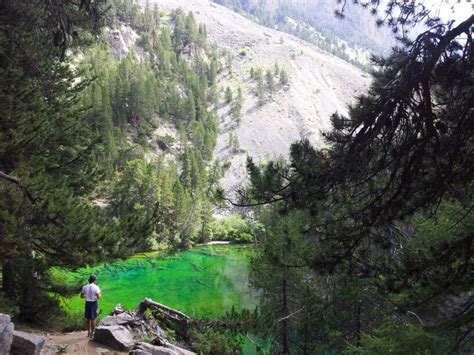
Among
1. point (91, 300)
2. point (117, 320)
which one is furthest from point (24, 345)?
point (117, 320)

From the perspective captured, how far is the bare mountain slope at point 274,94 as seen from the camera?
297 feet

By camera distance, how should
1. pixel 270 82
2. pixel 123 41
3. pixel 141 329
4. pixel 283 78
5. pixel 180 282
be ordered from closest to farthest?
pixel 141 329
pixel 180 282
pixel 123 41
pixel 270 82
pixel 283 78

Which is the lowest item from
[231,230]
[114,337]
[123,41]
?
[231,230]

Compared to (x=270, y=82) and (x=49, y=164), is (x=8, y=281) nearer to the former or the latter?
(x=49, y=164)

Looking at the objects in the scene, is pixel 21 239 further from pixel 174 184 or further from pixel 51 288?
pixel 174 184

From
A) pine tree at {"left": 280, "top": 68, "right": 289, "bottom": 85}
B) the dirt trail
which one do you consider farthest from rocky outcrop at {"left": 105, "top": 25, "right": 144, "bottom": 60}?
the dirt trail

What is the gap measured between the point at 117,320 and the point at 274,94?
342 feet

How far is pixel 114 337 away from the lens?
28.3ft

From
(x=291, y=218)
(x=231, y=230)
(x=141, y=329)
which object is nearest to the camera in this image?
(x=141, y=329)

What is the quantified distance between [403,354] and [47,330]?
8171 mm

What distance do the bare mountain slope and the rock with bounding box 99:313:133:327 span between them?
61.1 meters

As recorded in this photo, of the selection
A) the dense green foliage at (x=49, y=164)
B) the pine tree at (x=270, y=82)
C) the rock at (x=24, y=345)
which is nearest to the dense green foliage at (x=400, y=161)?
the dense green foliage at (x=49, y=164)

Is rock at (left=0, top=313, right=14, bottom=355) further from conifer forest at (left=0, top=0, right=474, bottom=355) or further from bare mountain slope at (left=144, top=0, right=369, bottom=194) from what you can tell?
bare mountain slope at (left=144, top=0, right=369, bottom=194)

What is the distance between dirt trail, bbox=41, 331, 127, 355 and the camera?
7.97m
